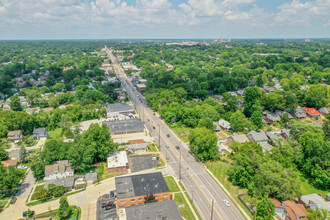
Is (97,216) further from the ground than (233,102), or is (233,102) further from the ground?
(233,102)

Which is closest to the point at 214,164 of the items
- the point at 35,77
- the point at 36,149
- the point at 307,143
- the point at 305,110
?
the point at 307,143

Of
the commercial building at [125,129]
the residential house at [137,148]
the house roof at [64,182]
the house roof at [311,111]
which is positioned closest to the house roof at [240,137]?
the residential house at [137,148]

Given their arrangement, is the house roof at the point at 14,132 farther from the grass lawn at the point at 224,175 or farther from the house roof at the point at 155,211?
the grass lawn at the point at 224,175

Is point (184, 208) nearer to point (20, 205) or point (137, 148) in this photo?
point (137, 148)

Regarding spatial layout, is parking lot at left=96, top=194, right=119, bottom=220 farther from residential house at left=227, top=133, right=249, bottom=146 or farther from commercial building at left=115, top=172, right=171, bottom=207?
residential house at left=227, top=133, right=249, bottom=146

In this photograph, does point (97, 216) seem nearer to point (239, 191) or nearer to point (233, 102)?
point (239, 191)

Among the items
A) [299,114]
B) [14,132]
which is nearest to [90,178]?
[14,132]
